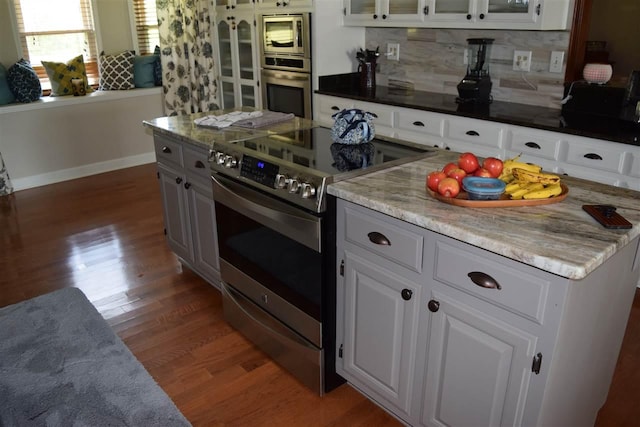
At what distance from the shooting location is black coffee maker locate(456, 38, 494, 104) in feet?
11.9

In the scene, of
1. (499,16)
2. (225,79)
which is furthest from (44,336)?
(225,79)

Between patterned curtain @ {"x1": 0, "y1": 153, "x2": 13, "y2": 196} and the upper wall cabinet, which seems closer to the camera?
the upper wall cabinet

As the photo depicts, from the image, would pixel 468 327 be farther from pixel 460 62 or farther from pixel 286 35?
pixel 286 35

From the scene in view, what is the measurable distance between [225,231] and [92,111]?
336cm

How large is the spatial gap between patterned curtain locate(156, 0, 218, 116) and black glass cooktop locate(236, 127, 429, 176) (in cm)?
317

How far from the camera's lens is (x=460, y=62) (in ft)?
12.8

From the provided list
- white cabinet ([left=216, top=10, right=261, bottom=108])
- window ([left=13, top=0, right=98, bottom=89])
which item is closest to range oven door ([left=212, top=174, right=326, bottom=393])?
white cabinet ([left=216, top=10, right=261, bottom=108])

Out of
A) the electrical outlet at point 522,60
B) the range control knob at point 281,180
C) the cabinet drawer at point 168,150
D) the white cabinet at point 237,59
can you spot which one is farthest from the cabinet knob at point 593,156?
the white cabinet at point 237,59

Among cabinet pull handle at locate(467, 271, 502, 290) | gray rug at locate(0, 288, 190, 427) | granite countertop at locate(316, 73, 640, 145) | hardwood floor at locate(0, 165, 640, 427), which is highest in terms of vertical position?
granite countertop at locate(316, 73, 640, 145)

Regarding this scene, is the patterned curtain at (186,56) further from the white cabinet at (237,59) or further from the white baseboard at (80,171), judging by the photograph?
the white baseboard at (80,171)

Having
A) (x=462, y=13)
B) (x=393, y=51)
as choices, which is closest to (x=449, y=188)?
(x=462, y=13)

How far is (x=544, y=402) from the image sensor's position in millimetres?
1403

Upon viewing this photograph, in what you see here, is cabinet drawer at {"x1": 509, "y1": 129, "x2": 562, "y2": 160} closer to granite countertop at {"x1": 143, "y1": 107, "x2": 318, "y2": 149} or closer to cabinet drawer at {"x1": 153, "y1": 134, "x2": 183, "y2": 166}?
granite countertop at {"x1": 143, "y1": 107, "x2": 318, "y2": 149}

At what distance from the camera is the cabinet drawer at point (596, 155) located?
267 cm
